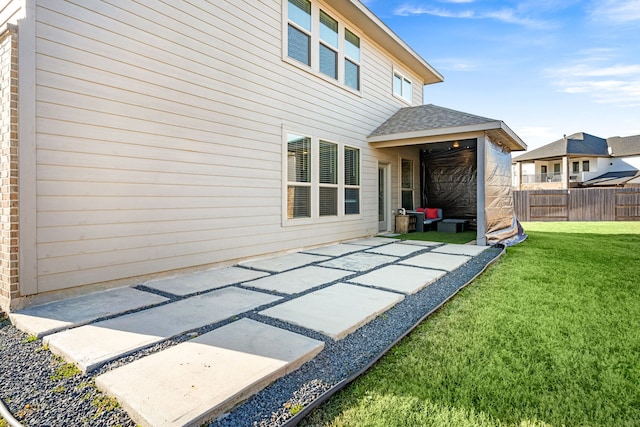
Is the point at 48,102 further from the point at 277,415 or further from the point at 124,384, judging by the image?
the point at 277,415

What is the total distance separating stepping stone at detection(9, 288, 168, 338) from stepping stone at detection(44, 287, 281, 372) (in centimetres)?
17

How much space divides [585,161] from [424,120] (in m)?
24.9

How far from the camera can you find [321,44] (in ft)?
22.1

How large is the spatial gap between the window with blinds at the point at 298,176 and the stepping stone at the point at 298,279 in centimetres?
163

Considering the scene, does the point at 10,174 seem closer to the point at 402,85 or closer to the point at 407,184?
the point at 407,184

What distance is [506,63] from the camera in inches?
627

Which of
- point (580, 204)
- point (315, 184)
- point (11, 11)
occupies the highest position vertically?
point (11, 11)

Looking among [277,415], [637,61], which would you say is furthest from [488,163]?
[637,61]

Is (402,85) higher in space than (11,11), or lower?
higher

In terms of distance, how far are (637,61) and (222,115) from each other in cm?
2101

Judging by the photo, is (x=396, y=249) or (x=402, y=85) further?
(x=402, y=85)

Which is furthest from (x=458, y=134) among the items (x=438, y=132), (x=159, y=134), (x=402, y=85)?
(x=159, y=134)

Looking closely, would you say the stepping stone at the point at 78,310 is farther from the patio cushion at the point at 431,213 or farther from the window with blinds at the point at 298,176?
the patio cushion at the point at 431,213

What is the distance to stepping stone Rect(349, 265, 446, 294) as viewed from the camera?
3826mm
